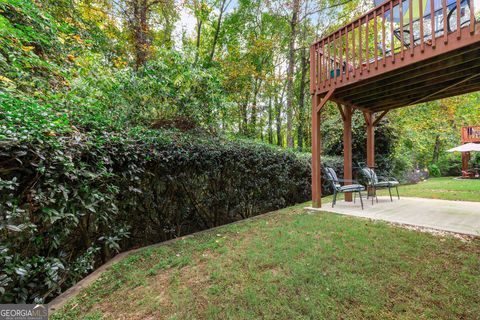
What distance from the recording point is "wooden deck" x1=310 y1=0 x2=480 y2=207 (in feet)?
10.1

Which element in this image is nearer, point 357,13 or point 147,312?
point 147,312

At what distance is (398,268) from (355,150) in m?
7.57

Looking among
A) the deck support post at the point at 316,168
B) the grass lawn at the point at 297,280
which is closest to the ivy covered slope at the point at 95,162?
Answer: the grass lawn at the point at 297,280

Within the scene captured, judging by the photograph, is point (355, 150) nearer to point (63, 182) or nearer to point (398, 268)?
point (398, 268)

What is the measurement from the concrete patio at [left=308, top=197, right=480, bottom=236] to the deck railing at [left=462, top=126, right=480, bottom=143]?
10.7 meters

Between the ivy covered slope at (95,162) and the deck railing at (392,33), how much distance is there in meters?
2.21

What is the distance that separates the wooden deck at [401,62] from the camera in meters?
3.07

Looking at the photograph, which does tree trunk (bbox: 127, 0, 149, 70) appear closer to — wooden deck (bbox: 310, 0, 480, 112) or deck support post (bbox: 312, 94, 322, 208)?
wooden deck (bbox: 310, 0, 480, 112)

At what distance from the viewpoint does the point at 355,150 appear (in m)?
8.79

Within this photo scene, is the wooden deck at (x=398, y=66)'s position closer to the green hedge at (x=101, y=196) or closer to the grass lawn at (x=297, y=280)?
the green hedge at (x=101, y=196)

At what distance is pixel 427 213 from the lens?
13.2 feet

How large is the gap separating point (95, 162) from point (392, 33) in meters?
4.84

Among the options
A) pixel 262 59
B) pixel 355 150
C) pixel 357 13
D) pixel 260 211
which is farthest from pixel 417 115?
pixel 260 211

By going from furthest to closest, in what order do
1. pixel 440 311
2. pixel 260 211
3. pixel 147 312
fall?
1. pixel 260 211
2. pixel 147 312
3. pixel 440 311
